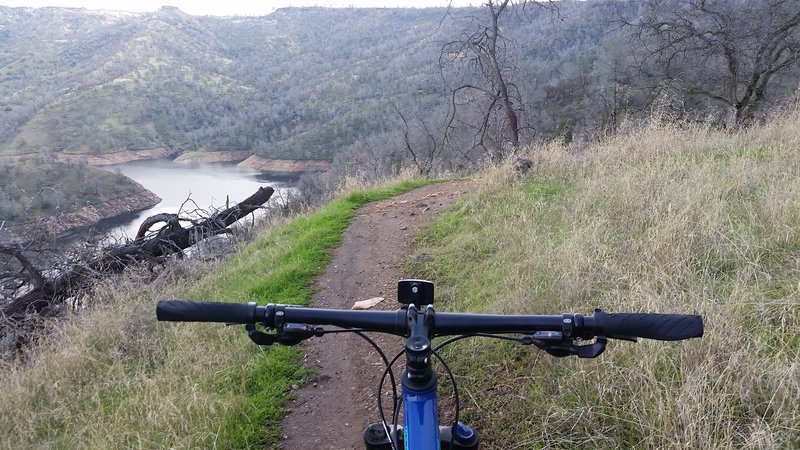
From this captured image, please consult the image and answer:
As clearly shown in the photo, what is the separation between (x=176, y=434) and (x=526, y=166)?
5955 millimetres

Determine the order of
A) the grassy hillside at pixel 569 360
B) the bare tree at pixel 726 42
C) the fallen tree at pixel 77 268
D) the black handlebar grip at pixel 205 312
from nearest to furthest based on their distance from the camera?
the black handlebar grip at pixel 205 312
the grassy hillside at pixel 569 360
the fallen tree at pixel 77 268
the bare tree at pixel 726 42

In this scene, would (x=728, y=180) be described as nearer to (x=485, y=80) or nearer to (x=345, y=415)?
(x=345, y=415)

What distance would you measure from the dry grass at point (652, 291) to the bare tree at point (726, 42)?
313 inches

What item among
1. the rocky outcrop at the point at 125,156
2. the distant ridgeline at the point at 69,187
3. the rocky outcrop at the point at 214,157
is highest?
the distant ridgeline at the point at 69,187

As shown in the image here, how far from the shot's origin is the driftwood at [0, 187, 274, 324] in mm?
6582

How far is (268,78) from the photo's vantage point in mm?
110125

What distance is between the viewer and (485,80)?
11062 mm

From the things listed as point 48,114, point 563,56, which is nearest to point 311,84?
point 48,114

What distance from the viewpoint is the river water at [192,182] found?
2794 cm

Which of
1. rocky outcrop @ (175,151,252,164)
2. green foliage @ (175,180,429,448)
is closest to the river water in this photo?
rocky outcrop @ (175,151,252,164)

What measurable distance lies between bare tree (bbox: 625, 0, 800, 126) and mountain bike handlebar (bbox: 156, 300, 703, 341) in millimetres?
12528

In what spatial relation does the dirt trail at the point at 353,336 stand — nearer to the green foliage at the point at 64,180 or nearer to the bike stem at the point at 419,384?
the bike stem at the point at 419,384

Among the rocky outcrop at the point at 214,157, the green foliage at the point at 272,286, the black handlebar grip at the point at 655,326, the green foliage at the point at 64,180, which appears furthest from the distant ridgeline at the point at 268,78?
the green foliage at the point at 64,180

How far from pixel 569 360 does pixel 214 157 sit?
236 feet
